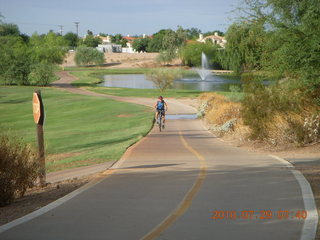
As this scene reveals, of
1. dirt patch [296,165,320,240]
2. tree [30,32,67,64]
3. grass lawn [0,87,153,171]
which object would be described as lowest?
grass lawn [0,87,153,171]

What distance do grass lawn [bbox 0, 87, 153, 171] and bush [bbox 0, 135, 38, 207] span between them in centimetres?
119

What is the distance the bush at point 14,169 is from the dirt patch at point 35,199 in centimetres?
22

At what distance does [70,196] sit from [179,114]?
95.7 ft

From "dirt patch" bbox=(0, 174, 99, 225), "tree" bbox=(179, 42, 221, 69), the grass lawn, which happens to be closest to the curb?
"dirt patch" bbox=(0, 174, 99, 225)

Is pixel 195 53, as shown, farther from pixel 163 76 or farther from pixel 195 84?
pixel 163 76

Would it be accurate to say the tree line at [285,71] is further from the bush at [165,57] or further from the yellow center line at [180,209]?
the bush at [165,57]

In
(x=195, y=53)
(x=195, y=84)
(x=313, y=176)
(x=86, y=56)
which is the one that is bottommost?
(x=195, y=84)

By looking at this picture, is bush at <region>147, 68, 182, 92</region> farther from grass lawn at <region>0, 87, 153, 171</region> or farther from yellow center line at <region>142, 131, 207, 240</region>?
yellow center line at <region>142, 131, 207, 240</region>

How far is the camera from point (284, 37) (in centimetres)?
1572

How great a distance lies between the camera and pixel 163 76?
200 feet

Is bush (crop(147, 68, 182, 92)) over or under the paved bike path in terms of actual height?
over

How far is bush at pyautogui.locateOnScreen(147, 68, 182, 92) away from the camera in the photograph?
60209mm

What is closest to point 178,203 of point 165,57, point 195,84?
point 195,84

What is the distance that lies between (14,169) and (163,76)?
51613mm
